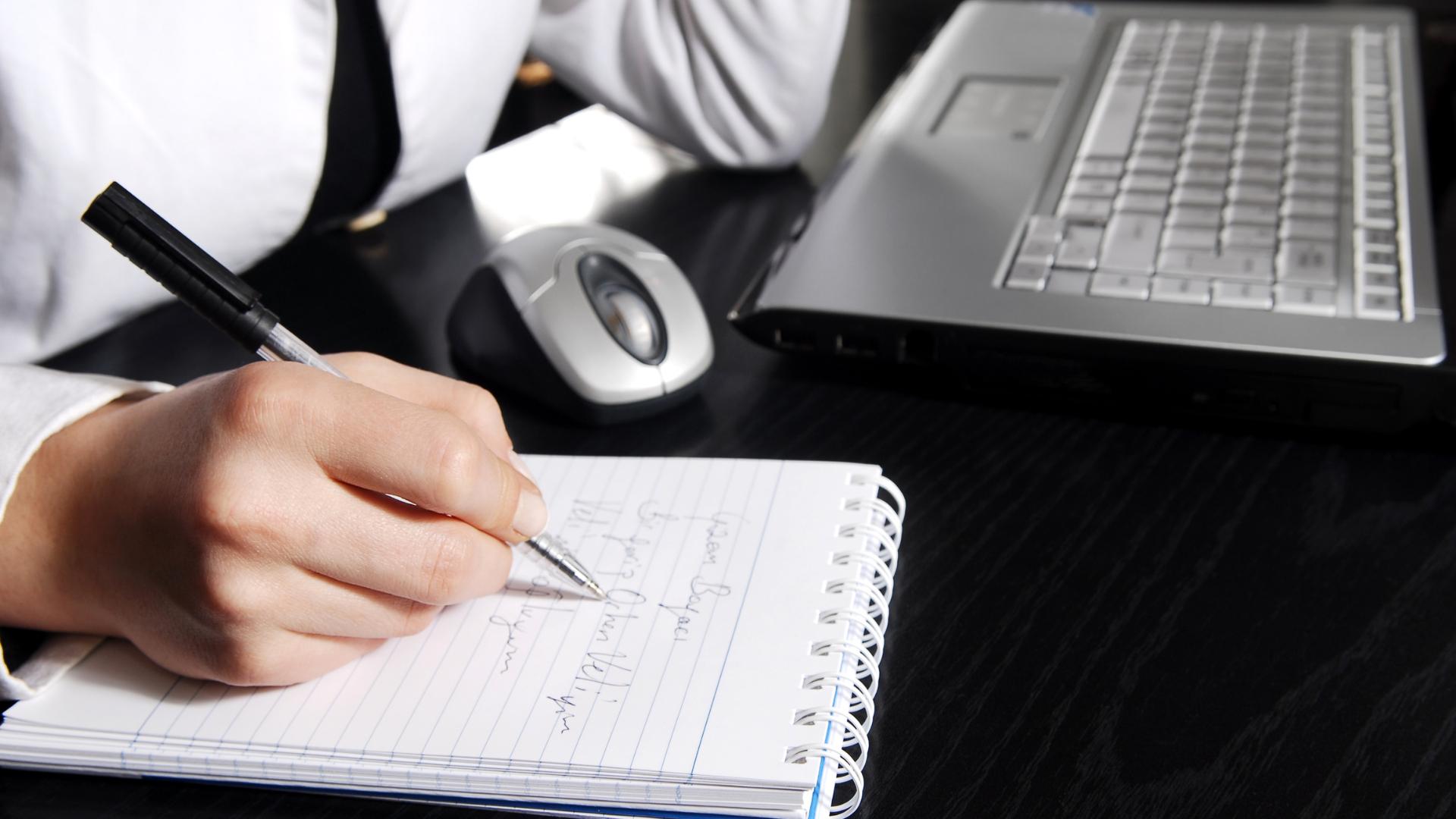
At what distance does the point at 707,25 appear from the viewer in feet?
2.45

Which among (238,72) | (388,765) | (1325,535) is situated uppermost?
(238,72)

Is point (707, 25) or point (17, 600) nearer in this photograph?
point (17, 600)

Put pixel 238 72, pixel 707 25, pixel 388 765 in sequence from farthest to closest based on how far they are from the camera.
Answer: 1. pixel 707 25
2. pixel 238 72
3. pixel 388 765

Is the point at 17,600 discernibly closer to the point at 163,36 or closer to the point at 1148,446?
the point at 163,36

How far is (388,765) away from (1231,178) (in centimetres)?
52

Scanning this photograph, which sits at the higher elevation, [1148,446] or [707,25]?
[707,25]

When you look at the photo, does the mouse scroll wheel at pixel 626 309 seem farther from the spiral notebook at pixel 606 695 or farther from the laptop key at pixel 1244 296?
the laptop key at pixel 1244 296

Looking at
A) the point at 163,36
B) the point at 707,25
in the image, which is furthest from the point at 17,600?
the point at 707,25

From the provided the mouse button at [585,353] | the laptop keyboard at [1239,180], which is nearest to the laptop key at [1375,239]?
the laptop keyboard at [1239,180]

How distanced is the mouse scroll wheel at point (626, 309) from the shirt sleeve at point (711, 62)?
0.25m

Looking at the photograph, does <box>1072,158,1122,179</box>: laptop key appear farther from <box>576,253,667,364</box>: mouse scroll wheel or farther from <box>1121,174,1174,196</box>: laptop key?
<box>576,253,667,364</box>: mouse scroll wheel

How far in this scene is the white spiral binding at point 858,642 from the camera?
350 millimetres

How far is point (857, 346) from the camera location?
542mm

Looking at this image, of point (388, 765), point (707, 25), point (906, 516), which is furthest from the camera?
point (707, 25)
